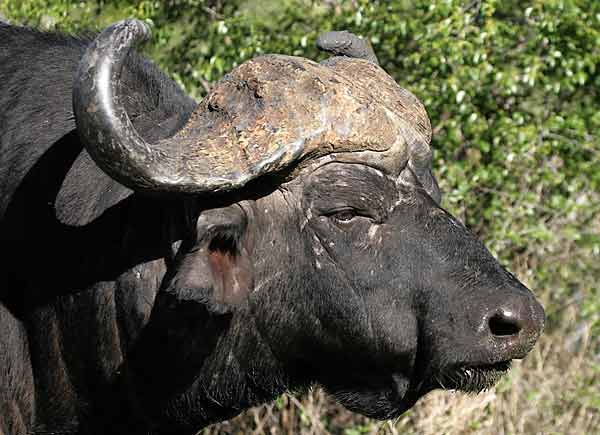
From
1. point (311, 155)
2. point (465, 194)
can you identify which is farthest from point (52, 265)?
point (465, 194)

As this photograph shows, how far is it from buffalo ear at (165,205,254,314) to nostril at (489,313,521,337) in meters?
0.88

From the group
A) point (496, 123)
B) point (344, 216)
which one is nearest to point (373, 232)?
point (344, 216)

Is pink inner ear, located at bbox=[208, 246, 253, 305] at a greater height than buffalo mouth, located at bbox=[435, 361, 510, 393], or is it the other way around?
pink inner ear, located at bbox=[208, 246, 253, 305]

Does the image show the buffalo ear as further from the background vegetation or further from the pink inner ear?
the background vegetation

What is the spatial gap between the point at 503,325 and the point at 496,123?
4.52 m

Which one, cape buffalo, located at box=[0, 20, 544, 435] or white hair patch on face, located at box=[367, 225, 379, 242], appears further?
white hair patch on face, located at box=[367, 225, 379, 242]

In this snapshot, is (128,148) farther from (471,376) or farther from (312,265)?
(471,376)

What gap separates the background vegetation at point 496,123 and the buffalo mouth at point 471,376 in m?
3.33

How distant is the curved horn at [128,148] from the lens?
345cm

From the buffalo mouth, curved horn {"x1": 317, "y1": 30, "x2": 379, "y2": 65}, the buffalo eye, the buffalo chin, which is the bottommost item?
the buffalo chin

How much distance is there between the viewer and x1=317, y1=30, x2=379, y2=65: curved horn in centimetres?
484

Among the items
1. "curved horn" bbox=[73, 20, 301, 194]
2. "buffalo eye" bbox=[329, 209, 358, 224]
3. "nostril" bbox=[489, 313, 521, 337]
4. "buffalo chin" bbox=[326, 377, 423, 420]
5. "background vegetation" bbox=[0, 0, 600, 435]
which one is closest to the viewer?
"curved horn" bbox=[73, 20, 301, 194]

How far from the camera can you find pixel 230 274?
3.96m

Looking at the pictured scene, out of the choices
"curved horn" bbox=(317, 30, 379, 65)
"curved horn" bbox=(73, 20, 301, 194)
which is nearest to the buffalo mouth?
"curved horn" bbox=(73, 20, 301, 194)
